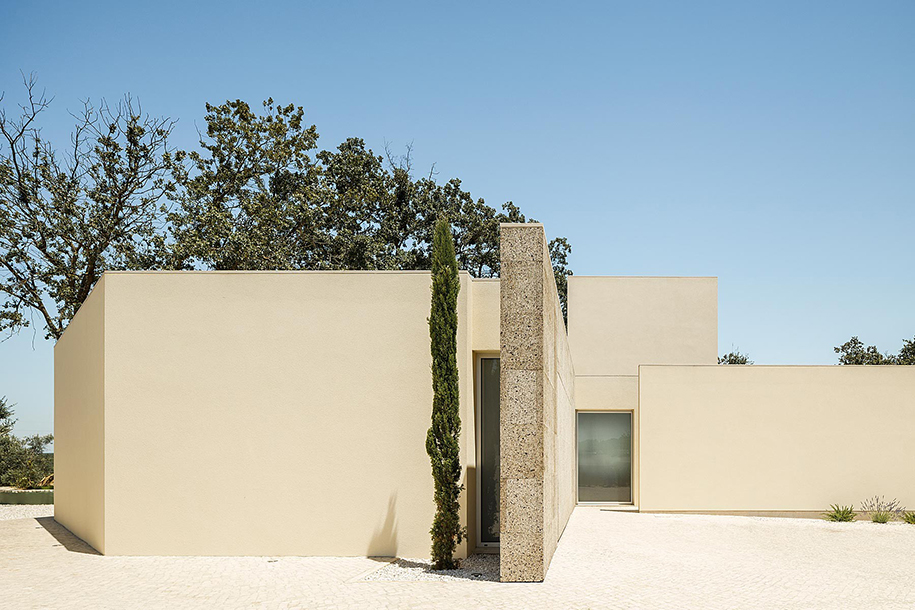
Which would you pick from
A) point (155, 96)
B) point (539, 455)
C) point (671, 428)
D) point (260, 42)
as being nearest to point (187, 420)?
point (539, 455)

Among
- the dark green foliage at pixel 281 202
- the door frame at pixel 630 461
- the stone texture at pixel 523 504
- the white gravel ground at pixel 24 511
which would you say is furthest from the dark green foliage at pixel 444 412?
the dark green foliage at pixel 281 202

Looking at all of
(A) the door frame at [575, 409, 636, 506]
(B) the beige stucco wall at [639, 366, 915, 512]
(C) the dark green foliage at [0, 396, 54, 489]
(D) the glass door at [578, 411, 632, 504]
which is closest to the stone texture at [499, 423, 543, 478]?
(B) the beige stucco wall at [639, 366, 915, 512]

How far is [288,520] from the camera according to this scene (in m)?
10.4

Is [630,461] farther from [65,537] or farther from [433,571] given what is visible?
[65,537]

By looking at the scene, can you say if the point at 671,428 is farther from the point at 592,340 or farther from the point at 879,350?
the point at 879,350

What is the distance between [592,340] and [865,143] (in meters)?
8.60

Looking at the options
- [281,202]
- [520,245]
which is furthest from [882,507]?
[281,202]

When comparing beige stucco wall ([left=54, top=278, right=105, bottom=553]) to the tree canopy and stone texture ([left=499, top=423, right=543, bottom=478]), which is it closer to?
stone texture ([left=499, top=423, right=543, bottom=478])

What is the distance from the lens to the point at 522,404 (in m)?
8.62

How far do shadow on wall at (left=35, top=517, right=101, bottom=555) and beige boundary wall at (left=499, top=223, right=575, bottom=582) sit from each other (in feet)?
20.2

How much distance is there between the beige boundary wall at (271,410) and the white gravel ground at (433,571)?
18.2 inches

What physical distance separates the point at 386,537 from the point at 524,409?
3.02 m

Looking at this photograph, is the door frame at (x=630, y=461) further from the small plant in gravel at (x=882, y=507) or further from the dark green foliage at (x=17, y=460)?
the dark green foliage at (x=17, y=460)

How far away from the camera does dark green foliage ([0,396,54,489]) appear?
86.5 feet
